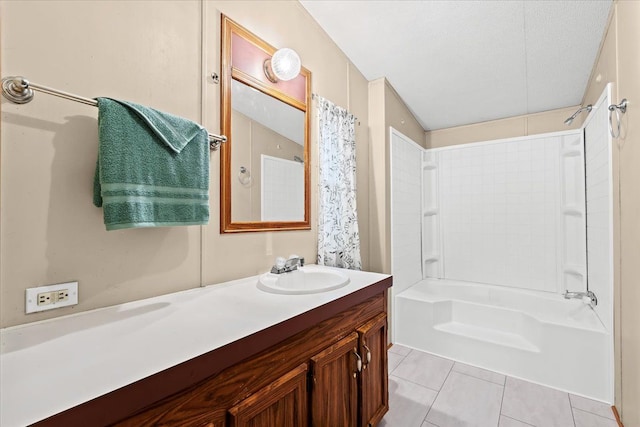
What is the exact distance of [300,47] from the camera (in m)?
1.99

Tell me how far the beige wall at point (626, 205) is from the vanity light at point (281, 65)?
1.74 meters

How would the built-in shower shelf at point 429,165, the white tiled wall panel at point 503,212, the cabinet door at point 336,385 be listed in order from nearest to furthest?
the cabinet door at point 336,385 < the white tiled wall panel at point 503,212 < the built-in shower shelf at point 429,165

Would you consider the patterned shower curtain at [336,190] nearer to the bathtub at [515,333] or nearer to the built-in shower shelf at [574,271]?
the bathtub at [515,333]

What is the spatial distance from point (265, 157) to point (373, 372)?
4.44 feet

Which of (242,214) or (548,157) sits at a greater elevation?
(548,157)

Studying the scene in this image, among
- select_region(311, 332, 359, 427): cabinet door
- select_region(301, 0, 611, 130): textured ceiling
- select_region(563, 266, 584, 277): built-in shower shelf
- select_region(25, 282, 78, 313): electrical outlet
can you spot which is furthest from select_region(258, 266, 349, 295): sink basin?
select_region(563, 266, 584, 277): built-in shower shelf

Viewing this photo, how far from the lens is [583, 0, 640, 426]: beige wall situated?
57.3 inches

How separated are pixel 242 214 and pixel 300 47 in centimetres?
127

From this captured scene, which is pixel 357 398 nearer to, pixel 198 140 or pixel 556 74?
pixel 198 140

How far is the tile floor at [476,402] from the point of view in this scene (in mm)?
1772

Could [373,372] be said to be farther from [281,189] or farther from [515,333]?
[515,333]

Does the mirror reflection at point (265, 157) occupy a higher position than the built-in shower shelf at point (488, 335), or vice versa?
the mirror reflection at point (265, 157)

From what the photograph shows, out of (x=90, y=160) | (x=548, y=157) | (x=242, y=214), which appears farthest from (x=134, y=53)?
(x=548, y=157)

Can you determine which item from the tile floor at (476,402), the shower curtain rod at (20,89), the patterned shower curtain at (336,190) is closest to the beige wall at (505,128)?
the patterned shower curtain at (336,190)
